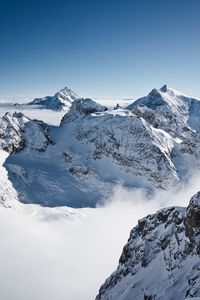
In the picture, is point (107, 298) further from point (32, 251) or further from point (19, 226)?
point (19, 226)

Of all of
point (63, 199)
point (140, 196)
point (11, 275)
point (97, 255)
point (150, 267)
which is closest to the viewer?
point (150, 267)

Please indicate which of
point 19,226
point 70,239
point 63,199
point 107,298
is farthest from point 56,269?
point 107,298

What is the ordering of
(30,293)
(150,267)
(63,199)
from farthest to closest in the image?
(63,199)
(30,293)
(150,267)

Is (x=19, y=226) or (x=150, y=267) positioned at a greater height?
(x=150, y=267)

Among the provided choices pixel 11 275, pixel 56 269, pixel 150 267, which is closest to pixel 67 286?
pixel 56 269

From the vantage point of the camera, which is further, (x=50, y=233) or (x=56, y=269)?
(x=50, y=233)

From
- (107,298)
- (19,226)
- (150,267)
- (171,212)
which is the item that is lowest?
(19,226)
